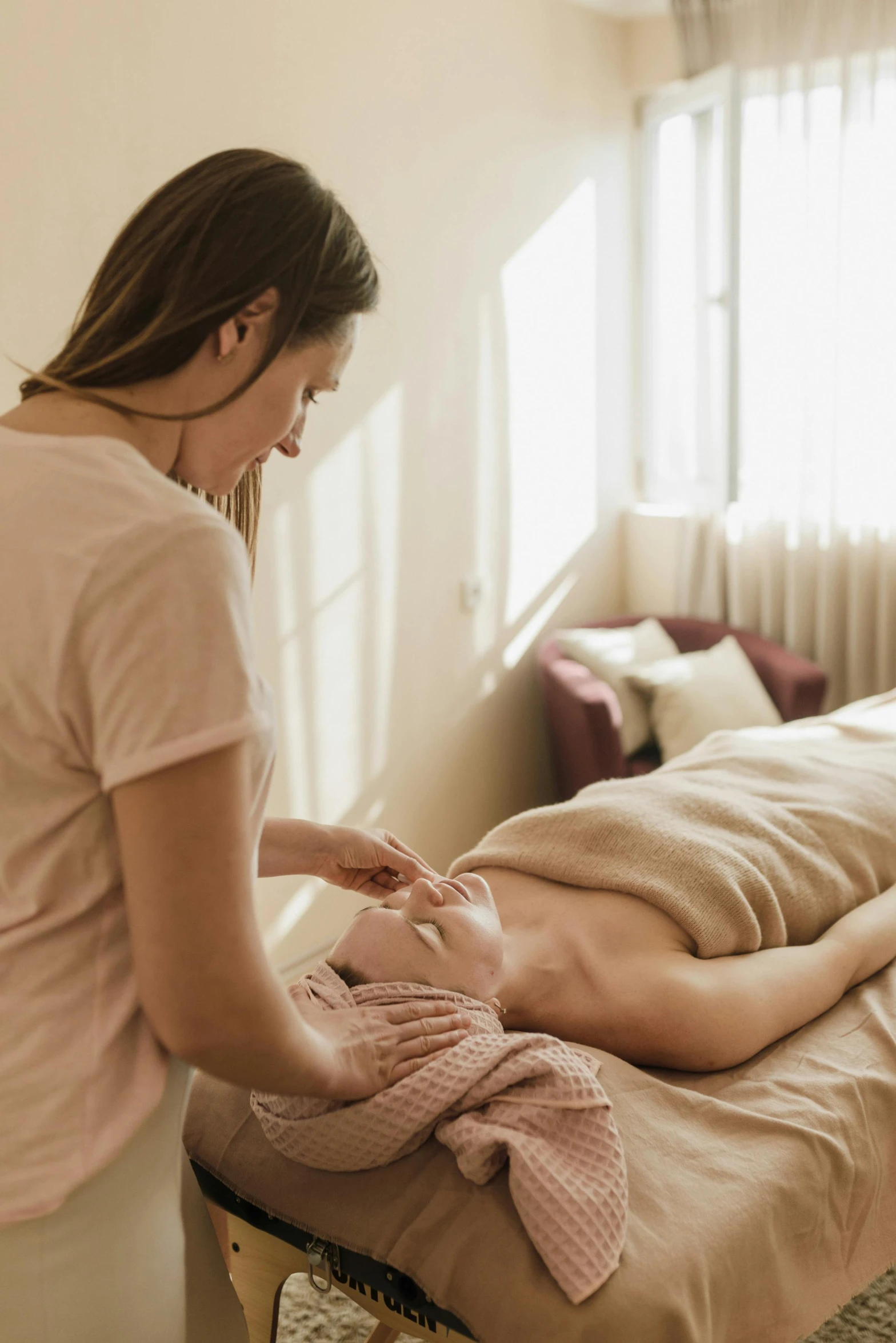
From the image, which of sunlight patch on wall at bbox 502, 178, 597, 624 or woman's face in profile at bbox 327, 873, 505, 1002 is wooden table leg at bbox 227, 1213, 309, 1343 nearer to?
woman's face in profile at bbox 327, 873, 505, 1002

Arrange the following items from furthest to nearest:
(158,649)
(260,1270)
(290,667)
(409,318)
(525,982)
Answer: (409,318), (290,667), (525,982), (260,1270), (158,649)

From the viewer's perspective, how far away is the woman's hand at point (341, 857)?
142cm

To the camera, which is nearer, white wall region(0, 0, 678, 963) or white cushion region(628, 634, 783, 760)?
white wall region(0, 0, 678, 963)

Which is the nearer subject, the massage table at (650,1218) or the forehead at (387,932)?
the massage table at (650,1218)

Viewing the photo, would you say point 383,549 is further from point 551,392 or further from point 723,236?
point 723,236

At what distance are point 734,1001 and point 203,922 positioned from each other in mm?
1012

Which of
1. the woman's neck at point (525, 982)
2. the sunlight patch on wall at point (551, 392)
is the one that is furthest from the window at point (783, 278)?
the woman's neck at point (525, 982)

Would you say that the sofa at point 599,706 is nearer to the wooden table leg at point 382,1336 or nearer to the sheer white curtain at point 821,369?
the sheer white curtain at point 821,369

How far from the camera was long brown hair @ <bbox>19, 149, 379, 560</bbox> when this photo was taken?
2.87 ft

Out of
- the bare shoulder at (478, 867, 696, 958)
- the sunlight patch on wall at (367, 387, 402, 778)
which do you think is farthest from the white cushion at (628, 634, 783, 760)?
the bare shoulder at (478, 867, 696, 958)

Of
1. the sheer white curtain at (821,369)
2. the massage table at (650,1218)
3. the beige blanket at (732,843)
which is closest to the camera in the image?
the massage table at (650,1218)

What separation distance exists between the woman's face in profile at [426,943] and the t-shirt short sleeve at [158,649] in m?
0.86

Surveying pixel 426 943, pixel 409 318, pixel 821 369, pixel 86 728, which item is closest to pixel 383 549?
pixel 409 318

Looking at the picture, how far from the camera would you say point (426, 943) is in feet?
5.20
